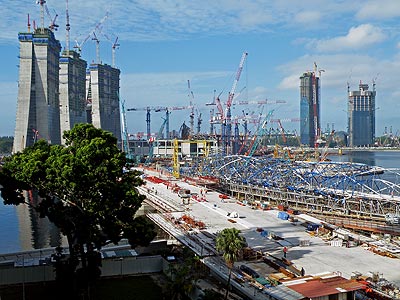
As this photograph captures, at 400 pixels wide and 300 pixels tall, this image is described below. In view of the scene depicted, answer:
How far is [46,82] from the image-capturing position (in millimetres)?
113688

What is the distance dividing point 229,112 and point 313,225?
87.9m

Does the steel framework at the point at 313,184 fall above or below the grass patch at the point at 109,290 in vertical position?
above

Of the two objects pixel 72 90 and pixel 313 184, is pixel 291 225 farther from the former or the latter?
pixel 72 90

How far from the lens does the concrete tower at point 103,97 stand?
163125 millimetres

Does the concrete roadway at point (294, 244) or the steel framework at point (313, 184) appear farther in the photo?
the steel framework at point (313, 184)

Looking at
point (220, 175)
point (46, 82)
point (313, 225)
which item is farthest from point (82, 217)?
point (46, 82)

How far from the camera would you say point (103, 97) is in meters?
167

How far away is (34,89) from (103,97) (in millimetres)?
54909

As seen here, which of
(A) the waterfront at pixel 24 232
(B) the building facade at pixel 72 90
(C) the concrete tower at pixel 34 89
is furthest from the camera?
(B) the building facade at pixel 72 90

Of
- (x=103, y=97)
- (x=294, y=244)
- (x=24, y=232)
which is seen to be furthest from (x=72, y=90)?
(x=294, y=244)

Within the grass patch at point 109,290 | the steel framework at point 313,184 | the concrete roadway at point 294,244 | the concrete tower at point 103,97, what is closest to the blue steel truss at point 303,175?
the steel framework at point 313,184

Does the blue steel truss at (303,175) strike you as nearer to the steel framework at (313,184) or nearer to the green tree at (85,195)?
the steel framework at (313,184)

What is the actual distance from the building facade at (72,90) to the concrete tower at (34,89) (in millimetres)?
16721

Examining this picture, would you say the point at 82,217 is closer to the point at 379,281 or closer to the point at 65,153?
the point at 65,153
